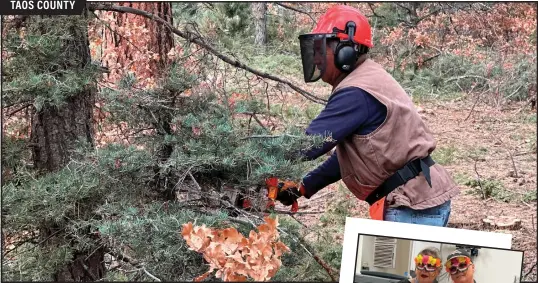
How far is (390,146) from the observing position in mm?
2457

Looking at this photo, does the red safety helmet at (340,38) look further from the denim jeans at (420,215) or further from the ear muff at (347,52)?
the denim jeans at (420,215)

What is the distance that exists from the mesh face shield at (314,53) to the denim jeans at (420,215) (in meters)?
0.67

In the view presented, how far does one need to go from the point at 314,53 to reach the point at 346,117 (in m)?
0.39

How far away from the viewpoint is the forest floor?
17.0ft

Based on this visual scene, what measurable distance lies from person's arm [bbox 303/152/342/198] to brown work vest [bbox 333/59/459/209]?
9.9 inches

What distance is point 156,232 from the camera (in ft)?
6.56

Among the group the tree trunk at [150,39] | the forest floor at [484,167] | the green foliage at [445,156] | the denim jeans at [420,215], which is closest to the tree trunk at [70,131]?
the tree trunk at [150,39]

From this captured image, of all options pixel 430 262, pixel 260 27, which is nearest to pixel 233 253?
pixel 430 262

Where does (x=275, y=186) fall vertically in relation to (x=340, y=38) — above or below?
below

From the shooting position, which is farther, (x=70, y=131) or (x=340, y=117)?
(x=70, y=131)

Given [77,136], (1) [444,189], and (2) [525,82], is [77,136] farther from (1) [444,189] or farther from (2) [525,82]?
(2) [525,82]

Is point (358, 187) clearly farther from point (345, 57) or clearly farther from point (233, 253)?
point (233, 253)

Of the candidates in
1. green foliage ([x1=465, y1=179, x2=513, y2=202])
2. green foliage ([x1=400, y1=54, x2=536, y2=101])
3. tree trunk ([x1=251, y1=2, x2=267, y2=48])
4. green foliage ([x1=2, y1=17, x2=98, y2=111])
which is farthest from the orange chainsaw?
tree trunk ([x1=251, y1=2, x2=267, y2=48])

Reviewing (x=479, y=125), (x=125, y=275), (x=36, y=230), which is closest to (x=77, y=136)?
(x=36, y=230)
